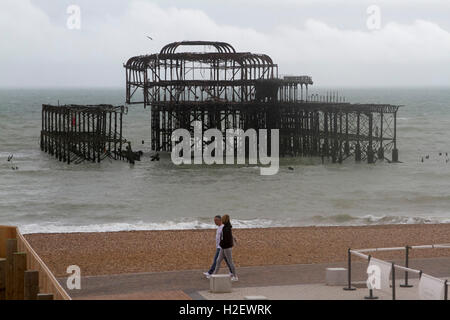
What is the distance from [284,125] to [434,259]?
4251 centimetres

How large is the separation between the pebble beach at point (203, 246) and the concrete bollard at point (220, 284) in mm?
3125

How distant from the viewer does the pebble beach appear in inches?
825

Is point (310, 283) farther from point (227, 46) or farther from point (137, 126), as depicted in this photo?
point (137, 126)

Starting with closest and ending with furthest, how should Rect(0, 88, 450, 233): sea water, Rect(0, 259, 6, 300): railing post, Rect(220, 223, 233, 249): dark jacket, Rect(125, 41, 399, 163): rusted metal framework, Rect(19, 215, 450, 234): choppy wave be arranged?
Rect(0, 259, 6, 300): railing post → Rect(220, 223, 233, 249): dark jacket → Rect(19, 215, 450, 234): choppy wave → Rect(0, 88, 450, 233): sea water → Rect(125, 41, 399, 163): rusted metal framework

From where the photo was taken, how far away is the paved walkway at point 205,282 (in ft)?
54.7

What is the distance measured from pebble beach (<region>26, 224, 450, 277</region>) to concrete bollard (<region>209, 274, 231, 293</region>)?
123 inches

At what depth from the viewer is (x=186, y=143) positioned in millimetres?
62312

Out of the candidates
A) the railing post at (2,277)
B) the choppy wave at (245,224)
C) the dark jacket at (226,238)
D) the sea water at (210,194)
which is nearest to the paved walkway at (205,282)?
the dark jacket at (226,238)

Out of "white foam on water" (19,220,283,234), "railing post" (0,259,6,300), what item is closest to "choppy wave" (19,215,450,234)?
"white foam on water" (19,220,283,234)

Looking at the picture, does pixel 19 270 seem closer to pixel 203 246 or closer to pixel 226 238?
pixel 226 238

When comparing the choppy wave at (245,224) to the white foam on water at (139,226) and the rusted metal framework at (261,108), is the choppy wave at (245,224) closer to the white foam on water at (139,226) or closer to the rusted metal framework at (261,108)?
the white foam on water at (139,226)

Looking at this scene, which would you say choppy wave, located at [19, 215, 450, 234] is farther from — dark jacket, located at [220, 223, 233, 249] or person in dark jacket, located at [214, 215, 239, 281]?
dark jacket, located at [220, 223, 233, 249]

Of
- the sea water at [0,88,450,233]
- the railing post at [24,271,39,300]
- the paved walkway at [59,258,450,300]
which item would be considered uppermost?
the railing post at [24,271,39,300]
